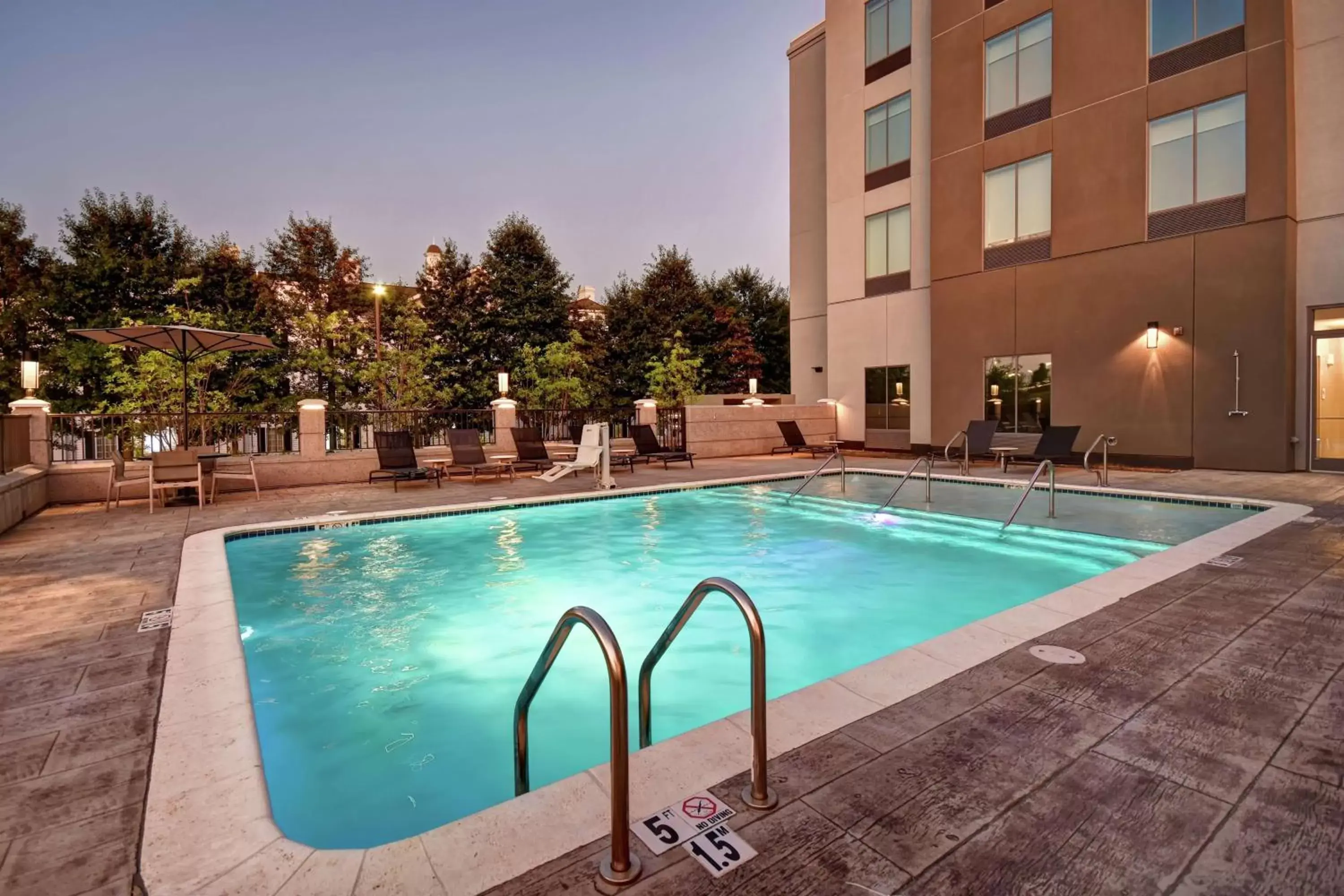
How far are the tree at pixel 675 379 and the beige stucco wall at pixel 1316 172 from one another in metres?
15.2

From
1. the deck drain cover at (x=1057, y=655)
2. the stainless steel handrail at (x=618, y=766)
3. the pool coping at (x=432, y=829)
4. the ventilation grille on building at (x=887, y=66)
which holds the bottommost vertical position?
the pool coping at (x=432, y=829)

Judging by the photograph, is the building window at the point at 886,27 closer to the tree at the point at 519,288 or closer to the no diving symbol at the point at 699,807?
the tree at the point at 519,288

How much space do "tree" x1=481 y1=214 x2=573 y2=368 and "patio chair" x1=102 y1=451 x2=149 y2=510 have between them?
1438 centimetres

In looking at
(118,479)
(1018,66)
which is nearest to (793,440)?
(1018,66)

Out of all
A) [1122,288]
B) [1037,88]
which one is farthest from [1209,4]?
[1122,288]

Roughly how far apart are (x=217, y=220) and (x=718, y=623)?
31.0m

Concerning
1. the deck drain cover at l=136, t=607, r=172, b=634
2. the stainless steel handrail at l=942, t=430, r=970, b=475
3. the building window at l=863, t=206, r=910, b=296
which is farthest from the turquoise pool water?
the building window at l=863, t=206, r=910, b=296

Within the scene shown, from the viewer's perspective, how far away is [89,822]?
205 cm

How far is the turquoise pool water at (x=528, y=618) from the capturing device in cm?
333

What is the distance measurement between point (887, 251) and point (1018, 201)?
343 centimetres

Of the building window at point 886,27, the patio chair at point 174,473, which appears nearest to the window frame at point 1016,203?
the building window at point 886,27

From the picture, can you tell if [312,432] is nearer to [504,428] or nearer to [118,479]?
[118,479]

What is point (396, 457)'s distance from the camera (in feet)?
36.7

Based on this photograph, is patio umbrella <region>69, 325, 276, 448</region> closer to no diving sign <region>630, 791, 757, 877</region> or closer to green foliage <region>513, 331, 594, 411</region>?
no diving sign <region>630, 791, 757, 877</region>
